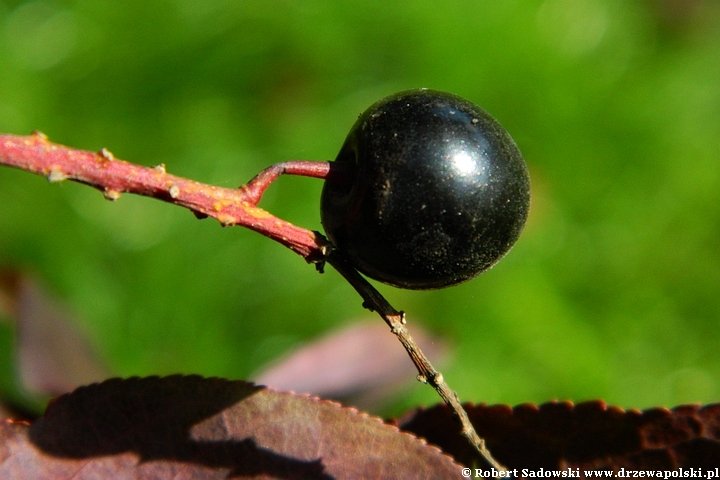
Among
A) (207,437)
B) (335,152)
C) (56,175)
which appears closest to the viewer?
(56,175)

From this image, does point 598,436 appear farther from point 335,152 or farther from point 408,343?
point 335,152

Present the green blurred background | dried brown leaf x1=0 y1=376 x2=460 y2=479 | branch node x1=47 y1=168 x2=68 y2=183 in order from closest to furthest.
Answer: branch node x1=47 y1=168 x2=68 y2=183 < dried brown leaf x1=0 y1=376 x2=460 y2=479 < the green blurred background

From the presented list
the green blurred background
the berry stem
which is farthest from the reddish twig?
the green blurred background

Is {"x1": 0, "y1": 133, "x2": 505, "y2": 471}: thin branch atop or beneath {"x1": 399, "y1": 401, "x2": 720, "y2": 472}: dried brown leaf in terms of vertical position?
atop

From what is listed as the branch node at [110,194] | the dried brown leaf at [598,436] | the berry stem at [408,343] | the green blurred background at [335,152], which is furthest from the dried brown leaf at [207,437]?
the green blurred background at [335,152]

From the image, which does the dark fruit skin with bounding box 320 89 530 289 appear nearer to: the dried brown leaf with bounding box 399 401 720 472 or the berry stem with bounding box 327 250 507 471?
the berry stem with bounding box 327 250 507 471

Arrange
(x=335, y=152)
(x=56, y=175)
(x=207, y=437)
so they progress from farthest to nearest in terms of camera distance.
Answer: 1. (x=335, y=152)
2. (x=207, y=437)
3. (x=56, y=175)

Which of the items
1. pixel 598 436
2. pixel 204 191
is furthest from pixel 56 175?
pixel 598 436
